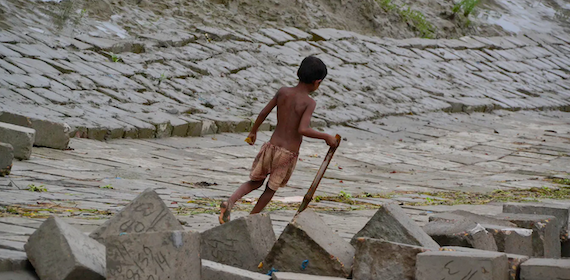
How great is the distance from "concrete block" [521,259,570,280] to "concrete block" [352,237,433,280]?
43cm

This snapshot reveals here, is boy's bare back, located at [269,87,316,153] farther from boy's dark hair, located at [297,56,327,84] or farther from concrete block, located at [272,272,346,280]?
concrete block, located at [272,272,346,280]

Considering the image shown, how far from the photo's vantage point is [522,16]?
20484 mm

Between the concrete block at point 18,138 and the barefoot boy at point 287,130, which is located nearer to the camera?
the barefoot boy at point 287,130

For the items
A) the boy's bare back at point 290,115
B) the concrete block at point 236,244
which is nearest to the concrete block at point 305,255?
the concrete block at point 236,244

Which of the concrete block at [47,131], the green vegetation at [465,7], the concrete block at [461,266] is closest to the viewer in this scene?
the concrete block at [461,266]

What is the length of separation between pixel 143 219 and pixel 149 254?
437 millimetres

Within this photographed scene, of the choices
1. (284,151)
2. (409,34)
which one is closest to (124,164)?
(284,151)

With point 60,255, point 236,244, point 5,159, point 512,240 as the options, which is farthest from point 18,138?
point 512,240

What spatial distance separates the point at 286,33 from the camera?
1335cm

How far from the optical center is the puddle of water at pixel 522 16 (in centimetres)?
1936

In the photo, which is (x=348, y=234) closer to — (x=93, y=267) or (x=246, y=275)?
(x=246, y=275)

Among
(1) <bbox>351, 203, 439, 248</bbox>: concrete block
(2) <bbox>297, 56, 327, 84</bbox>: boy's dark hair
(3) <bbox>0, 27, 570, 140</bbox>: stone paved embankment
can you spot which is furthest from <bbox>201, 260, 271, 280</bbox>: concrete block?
(3) <bbox>0, 27, 570, 140</bbox>: stone paved embankment

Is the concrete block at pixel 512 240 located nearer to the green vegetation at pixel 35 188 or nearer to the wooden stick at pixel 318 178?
the wooden stick at pixel 318 178

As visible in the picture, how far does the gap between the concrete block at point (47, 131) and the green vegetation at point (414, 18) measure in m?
10.2
